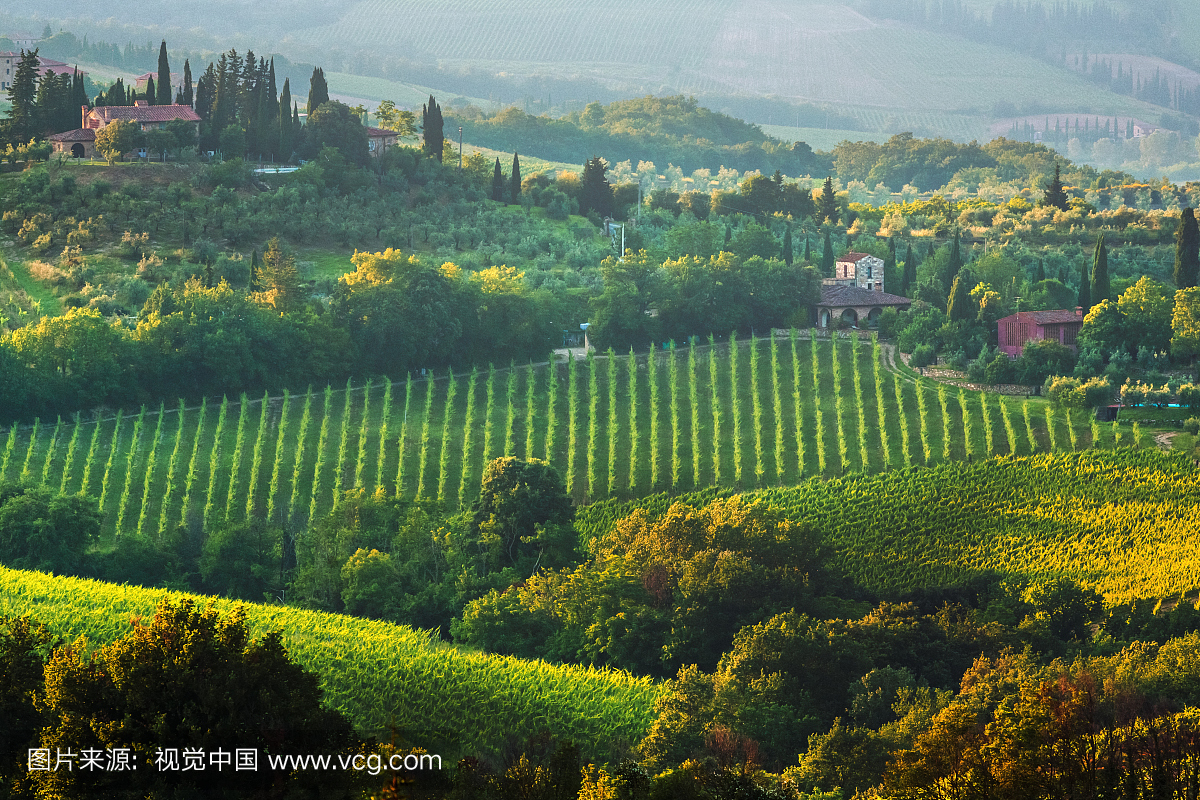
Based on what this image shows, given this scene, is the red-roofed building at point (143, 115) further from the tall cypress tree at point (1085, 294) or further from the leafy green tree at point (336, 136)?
the tall cypress tree at point (1085, 294)

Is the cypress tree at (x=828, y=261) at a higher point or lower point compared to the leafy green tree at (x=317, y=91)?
lower

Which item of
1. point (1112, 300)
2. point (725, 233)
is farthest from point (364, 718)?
point (725, 233)

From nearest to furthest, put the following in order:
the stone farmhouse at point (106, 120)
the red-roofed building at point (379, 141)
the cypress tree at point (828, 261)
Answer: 1. the cypress tree at point (828, 261)
2. the stone farmhouse at point (106, 120)
3. the red-roofed building at point (379, 141)

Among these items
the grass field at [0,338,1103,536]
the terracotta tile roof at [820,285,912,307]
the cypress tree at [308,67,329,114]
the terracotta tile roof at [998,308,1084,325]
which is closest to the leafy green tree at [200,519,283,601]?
the grass field at [0,338,1103,536]

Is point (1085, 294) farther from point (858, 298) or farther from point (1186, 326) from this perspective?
point (858, 298)

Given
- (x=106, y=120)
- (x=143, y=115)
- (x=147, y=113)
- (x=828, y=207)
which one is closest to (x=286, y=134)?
(x=147, y=113)

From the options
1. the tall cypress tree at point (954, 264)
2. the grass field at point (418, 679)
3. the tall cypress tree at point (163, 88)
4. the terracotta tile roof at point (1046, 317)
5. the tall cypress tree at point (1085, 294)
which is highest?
the tall cypress tree at point (163, 88)

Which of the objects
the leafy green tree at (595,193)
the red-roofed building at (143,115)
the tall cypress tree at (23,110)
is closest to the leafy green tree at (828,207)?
the leafy green tree at (595,193)
